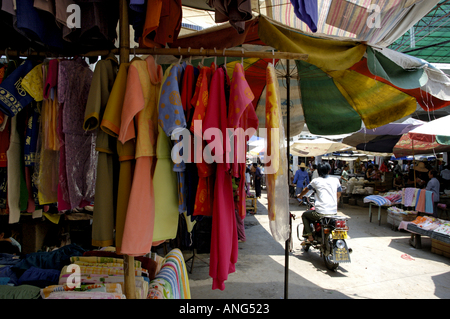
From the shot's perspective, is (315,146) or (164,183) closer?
(164,183)

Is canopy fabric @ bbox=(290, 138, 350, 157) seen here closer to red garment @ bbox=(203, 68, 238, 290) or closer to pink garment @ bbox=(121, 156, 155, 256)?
red garment @ bbox=(203, 68, 238, 290)

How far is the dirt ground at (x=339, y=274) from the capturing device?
3984 mm

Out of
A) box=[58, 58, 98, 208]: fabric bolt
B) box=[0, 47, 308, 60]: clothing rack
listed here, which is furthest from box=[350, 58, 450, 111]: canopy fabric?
box=[58, 58, 98, 208]: fabric bolt

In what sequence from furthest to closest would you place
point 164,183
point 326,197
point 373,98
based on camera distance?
point 326,197 < point 373,98 < point 164,183

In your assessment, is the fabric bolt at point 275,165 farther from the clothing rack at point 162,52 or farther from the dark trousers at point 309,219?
the dark trousers at point 309,219

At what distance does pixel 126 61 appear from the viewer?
1599 mm

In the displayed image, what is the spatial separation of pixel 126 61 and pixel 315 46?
1.43m

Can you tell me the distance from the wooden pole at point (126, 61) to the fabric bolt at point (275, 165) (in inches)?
36.7

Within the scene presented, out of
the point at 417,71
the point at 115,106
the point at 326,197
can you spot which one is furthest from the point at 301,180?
the point at 115,106

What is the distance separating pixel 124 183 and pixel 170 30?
3.41 feet

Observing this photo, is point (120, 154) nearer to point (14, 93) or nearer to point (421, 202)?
point (14, 93)

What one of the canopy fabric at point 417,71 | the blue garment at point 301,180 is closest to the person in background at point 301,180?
the blue garment at point 301,180

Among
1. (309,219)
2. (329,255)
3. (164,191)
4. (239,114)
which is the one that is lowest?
(329,255)

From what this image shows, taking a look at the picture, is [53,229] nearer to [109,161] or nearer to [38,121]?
[38,121]
